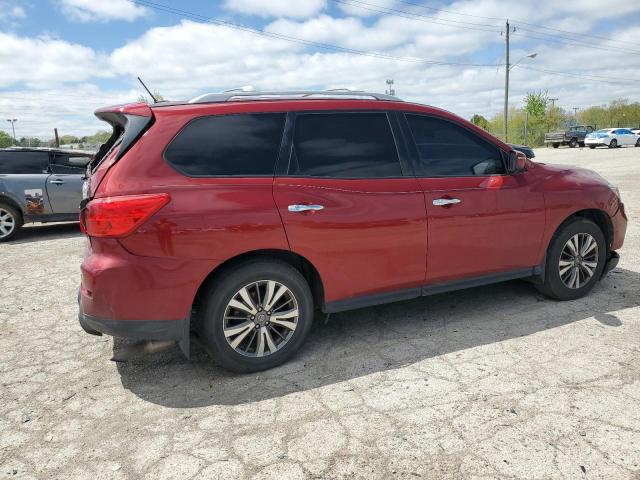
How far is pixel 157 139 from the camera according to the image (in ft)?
9.77

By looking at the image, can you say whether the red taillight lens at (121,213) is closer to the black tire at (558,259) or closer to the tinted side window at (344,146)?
the tinted side window at (344,146)

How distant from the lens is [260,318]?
320 cm

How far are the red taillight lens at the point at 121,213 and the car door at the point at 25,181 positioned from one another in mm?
6839

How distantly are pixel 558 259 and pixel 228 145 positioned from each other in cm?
308

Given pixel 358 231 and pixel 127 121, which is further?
pixel 358 231

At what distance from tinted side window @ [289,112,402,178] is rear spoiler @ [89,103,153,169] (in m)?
0.98

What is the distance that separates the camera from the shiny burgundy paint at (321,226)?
9.42 feet

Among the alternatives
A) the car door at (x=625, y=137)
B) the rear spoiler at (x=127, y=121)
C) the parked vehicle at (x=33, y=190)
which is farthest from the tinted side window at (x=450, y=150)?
the car door at (x=625, y=137)

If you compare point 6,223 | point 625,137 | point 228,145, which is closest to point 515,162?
point 228,145

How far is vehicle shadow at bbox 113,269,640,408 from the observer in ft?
10.2

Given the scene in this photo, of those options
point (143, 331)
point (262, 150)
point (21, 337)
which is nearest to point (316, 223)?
point (262, 150)

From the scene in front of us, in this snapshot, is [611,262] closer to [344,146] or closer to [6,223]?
[344,146]

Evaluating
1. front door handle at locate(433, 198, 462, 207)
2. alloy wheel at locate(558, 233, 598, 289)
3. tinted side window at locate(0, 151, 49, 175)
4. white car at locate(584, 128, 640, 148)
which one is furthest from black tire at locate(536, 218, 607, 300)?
white car at locate(584, 128, 640, 148)

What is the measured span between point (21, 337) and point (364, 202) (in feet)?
10.3
